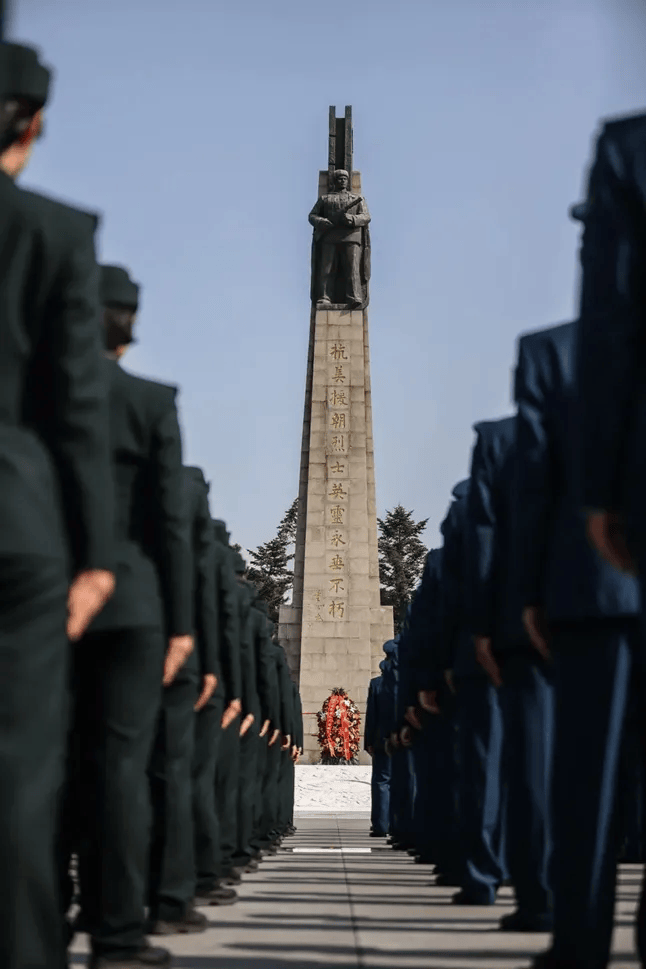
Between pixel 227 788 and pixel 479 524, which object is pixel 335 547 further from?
pixel 479 524

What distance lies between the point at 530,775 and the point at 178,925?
1.33 metres

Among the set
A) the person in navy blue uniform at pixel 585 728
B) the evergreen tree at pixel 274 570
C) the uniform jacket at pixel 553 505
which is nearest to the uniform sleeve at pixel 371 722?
the uniform jacket at pixel 553 505

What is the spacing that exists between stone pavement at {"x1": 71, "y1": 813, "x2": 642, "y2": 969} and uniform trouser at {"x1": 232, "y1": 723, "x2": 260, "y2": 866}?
0.64 feet

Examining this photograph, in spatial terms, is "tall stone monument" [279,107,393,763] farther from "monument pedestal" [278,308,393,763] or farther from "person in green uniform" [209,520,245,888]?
"person in green uniform" [209,520,245,888]

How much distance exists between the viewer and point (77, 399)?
2707mm

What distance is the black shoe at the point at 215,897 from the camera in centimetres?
674

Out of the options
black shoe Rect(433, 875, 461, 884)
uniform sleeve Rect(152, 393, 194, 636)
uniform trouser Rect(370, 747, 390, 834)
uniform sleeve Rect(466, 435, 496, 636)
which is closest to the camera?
uniform sleeve Rect(152, 393, 194, 636)

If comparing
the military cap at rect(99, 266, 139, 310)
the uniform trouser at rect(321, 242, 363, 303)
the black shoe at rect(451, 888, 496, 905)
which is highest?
the uniform trouser at rect(321, 242, 363, 303)

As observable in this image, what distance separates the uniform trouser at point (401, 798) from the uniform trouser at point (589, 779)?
878 cm

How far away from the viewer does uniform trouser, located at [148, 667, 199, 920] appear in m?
5.28

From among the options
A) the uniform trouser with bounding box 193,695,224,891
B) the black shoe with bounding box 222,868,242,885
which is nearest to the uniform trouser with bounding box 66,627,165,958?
the uniform trouser with bounding box 193,695,224,891

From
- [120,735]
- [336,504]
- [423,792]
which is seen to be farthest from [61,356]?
[336,504]

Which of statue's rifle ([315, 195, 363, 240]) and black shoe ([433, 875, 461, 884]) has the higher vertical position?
statue's rifle ([315, 195, 363, 240])

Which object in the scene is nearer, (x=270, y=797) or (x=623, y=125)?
(x=623, y=125)
